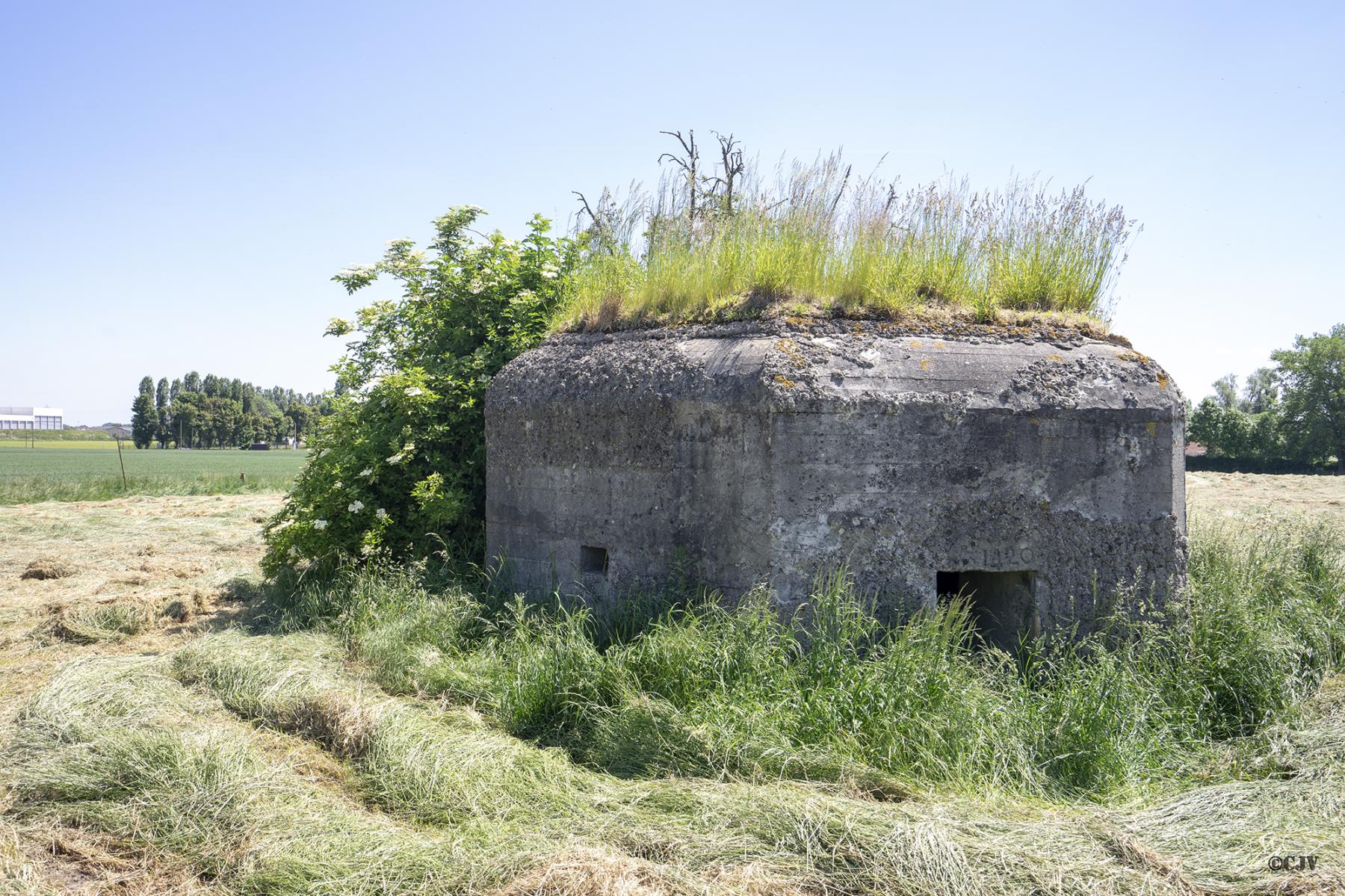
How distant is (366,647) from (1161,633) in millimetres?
4658

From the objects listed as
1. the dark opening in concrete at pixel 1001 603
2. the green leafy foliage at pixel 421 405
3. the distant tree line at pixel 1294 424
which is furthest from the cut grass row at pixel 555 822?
the distant tree line at pixel 1294 424

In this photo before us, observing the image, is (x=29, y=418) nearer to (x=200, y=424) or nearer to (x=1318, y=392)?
(x=200, y=424)

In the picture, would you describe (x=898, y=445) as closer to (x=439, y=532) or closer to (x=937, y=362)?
(x=937, y=362)

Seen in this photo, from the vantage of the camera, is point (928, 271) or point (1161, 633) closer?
point (1161, 633)

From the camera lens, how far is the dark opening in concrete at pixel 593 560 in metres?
5.62

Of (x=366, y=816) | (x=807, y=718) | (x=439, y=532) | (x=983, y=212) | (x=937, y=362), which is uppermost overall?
(x=983, y=212)

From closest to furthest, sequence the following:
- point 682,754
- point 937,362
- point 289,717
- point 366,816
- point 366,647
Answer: point 366,816 → point 682,754 → point 289,717 → point 937,362 → point 366,647

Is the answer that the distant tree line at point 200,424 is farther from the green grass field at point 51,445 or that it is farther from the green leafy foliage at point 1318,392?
the green leafy foliage at point 1318,392

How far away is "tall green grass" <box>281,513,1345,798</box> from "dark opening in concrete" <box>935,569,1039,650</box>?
0.49 ft

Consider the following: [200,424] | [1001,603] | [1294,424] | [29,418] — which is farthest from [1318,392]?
[29,418]

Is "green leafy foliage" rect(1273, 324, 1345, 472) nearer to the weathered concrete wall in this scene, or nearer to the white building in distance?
the weathered concrete wall

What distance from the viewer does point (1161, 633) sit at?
4.97m

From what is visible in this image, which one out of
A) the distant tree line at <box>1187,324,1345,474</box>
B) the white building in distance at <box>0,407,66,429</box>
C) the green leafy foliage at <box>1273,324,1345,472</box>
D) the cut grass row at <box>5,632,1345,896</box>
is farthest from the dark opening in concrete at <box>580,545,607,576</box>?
the white building in distance at <box>0,407,66,429</box>

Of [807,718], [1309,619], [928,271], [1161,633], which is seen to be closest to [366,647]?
[807,718]
